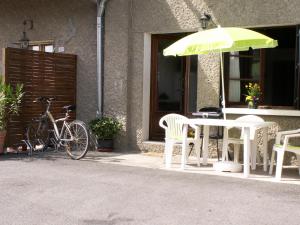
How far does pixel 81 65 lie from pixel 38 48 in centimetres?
168

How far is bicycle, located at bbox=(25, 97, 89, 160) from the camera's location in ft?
30.7

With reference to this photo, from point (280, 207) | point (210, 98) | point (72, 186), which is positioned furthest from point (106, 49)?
point (280, 207)

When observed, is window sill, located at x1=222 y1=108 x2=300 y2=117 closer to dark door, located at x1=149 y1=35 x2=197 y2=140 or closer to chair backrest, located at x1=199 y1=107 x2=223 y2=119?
chair backrest, located at x1=199 y1=107 x2=223 y2=119

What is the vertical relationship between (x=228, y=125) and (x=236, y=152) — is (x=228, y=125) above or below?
above

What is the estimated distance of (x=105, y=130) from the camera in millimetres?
10445

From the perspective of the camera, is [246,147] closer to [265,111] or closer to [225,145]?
[225,145]

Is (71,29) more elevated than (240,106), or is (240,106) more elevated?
(71,29)

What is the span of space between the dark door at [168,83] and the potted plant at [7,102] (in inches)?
111

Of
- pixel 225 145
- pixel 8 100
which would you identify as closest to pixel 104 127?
pixel 8 100

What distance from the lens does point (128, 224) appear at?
4984 mm

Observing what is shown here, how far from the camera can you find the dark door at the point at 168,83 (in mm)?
10867

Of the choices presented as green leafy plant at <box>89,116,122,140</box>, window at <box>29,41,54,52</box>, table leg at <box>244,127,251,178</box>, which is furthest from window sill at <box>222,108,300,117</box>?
window at <box>29,41,54,52</box>

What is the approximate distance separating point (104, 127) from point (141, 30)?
7.23 ft

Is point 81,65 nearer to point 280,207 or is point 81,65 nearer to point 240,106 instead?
point 240,106
